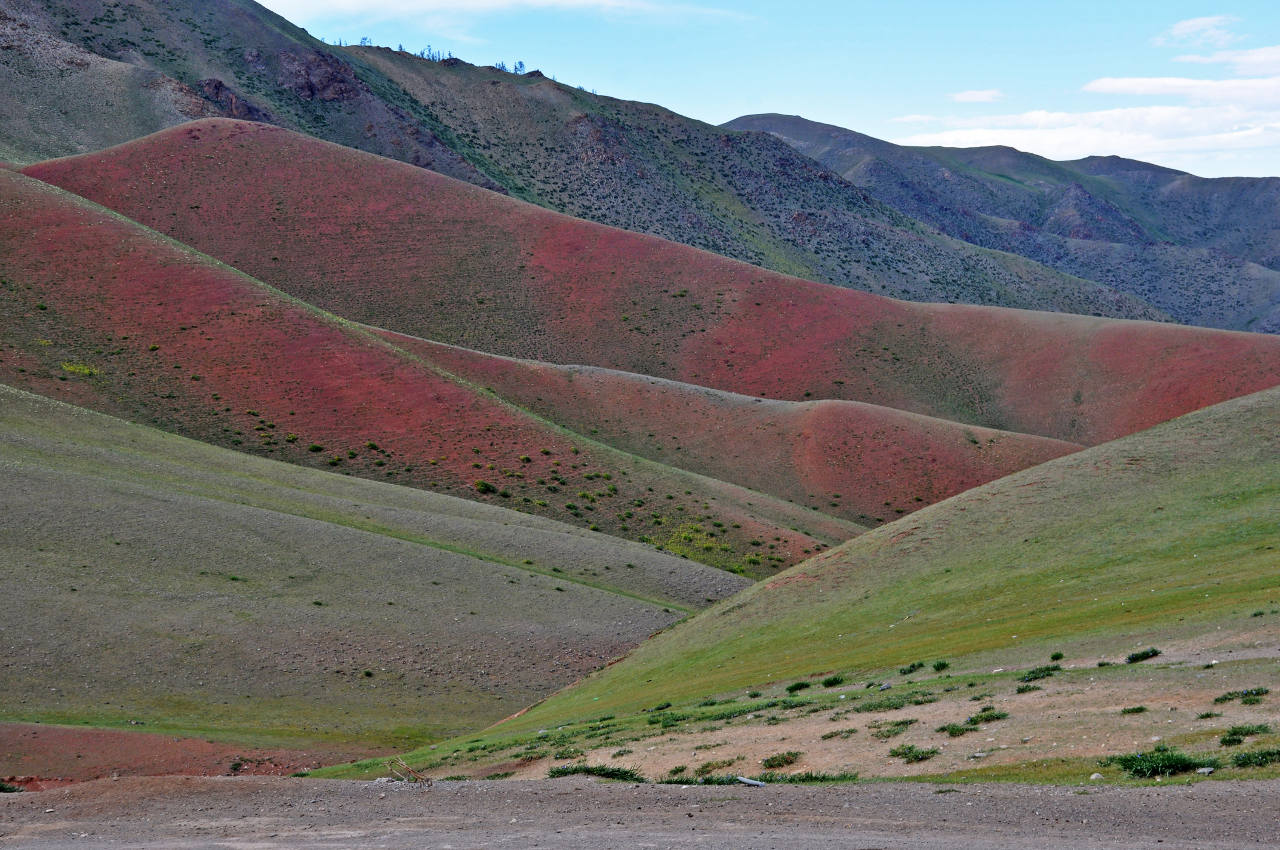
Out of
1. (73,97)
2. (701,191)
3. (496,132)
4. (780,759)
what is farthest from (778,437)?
(496,132)

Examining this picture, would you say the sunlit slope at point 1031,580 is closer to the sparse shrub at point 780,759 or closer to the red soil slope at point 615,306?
the sparse shrub at point 780,759

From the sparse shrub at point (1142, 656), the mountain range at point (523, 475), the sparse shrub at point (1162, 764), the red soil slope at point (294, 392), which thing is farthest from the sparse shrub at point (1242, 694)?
the red soil slope at point (294, 392)

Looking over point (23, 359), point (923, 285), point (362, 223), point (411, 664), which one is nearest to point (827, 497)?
point (411, 664)

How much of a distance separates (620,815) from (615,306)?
83.3 meters

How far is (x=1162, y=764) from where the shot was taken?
547 inches

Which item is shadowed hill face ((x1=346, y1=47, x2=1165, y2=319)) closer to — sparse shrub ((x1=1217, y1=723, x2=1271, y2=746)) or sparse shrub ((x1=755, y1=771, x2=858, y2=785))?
sparse shrub ((x1=755, y1=771, x2=858, y2=785))

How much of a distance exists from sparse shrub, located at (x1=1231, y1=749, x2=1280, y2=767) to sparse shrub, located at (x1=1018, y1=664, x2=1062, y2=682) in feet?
18.8

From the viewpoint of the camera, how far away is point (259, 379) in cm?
6366

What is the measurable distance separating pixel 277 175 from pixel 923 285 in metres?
96.1

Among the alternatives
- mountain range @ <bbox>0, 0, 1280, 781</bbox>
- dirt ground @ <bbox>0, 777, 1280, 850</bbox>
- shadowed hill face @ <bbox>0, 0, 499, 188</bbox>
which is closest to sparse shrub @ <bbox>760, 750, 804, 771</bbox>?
mountain range @ <bbox>0, 0, 1280, 781</bbox>

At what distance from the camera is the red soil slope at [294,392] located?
57.2 meters

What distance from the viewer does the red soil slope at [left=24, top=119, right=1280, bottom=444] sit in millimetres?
89375

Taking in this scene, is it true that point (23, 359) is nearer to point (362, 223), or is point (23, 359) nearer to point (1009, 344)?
point (362, 223)

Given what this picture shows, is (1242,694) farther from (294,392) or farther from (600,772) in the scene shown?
(294,392)
